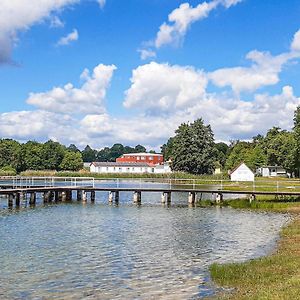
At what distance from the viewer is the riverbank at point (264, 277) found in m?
12.0

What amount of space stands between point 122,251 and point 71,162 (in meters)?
130

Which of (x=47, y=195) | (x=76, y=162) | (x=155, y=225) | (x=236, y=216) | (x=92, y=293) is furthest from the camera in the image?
(x=76, y=162)

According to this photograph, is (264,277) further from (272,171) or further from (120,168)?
(120,168)

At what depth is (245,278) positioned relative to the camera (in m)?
14.6

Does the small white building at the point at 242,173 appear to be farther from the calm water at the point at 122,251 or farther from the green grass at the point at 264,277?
the green grass at the point at 264,277

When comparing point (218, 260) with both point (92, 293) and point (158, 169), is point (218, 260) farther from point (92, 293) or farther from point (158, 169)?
point (158, 169)

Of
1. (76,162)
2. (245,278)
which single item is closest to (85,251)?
(245,278)

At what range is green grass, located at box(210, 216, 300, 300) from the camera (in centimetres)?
1194

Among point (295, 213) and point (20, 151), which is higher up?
point (20, 151)

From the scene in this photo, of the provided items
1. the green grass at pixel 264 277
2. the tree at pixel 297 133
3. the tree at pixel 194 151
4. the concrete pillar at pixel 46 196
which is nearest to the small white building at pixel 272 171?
the tree at pixel 194 151

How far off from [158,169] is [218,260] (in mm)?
136953

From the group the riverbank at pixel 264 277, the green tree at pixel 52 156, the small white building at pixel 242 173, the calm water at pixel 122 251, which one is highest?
the green tree at pixel 52 156

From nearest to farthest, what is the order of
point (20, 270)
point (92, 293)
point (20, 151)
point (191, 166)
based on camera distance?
point (92, 293) → point (20, 270) → point (191, 166) → point (20, 151)

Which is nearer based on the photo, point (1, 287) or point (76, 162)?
point (1, 287)
